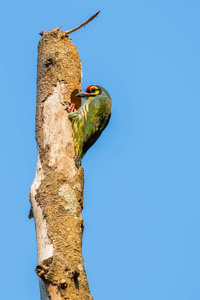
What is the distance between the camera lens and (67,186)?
5352 mm

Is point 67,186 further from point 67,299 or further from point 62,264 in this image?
point 67,299

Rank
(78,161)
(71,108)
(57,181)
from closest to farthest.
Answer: (57,181), (78,161), (71,108)

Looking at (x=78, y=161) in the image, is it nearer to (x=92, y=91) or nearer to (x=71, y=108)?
(x=71, y=108)

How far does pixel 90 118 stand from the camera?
21.5 ft

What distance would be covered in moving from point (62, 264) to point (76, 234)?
40 cm

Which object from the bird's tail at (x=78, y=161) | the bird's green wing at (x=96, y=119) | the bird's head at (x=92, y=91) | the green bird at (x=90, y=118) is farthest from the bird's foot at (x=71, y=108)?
the bird's tail at (x=78, y=161)

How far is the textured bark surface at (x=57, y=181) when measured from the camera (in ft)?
14.9

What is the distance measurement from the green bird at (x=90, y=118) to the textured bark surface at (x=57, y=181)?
0.26 ft

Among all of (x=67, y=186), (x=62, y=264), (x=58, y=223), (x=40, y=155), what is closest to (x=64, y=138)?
(x=40, y=155)

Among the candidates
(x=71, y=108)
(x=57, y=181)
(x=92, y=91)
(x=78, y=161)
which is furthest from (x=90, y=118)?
(x=57, y=181)

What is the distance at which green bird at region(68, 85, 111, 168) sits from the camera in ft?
19.9

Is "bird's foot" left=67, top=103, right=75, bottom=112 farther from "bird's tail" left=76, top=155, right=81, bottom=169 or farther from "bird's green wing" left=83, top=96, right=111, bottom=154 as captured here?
"bird's tail" left=76, top=155, right=81, bottom=169

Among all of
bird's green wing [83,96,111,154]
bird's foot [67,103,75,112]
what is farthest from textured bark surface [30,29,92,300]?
bird's green wing [83,96,111,154]

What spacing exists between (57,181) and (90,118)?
4.74ft
